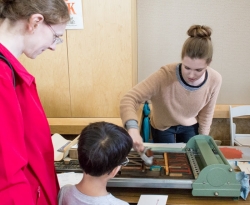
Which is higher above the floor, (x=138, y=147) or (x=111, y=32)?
(x=111, y=32)

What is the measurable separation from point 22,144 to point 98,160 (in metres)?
0.26

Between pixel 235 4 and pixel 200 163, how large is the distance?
1.81 metres

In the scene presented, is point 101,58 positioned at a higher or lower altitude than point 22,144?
higher

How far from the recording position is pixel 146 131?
8.30 ft

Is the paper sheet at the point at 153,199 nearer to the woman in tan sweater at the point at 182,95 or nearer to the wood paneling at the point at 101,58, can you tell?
the woman in tan sweater at the point at 182,95

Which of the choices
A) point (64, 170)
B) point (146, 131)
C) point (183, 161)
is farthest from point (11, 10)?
point (146, 131)

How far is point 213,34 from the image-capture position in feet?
8.73

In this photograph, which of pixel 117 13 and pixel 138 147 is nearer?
pixel 138 147

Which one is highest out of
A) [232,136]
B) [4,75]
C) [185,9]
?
[185,9]

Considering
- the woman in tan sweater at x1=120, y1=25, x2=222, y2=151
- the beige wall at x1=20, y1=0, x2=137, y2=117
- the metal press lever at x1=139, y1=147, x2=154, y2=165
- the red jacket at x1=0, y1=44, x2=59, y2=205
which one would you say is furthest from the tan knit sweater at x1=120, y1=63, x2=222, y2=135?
the red jacket at x1=0, y1=44, x2=59, y2=205

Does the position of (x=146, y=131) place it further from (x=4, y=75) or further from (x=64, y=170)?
(x=4, y=75)

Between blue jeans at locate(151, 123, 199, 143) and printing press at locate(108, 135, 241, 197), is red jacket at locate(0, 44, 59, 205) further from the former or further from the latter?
blue jeans at locate(151, 123, 199, 143)

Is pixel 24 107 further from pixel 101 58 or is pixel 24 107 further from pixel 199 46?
pixel 101 58

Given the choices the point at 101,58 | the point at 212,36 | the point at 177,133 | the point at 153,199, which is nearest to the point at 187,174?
the point at 153,199
